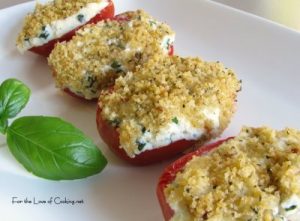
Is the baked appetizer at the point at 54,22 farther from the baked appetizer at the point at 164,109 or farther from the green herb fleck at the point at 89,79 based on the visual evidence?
the baked appetizer at the point at 164,109

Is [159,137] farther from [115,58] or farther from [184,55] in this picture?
[184,55]

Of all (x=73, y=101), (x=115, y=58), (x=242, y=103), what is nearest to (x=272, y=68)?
(x=242, y=103)

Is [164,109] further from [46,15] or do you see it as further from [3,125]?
[46,15]

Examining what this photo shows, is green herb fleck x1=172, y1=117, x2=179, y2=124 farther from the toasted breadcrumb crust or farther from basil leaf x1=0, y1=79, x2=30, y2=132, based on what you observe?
the toasted breadcrumb crust

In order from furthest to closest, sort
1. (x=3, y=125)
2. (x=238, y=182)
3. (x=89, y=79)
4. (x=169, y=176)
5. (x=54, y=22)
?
(x=54, y=22)
(x=89, y=79)
(x=3, y=125)
(x=169, y=176)
(x=238, y=182)

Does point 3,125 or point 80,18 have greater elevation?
point 80,18

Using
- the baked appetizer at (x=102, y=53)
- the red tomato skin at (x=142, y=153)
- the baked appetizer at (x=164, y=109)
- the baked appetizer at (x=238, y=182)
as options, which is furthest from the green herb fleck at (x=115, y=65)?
the baked appetizer at (x=238, y=182)

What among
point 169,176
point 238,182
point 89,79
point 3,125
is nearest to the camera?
point 238,182

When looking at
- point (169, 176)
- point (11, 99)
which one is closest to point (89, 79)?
point (11, 99)
